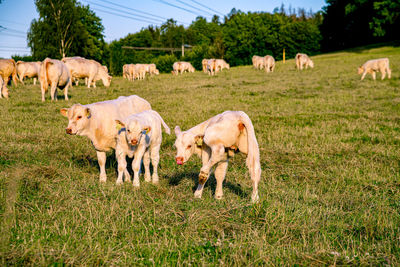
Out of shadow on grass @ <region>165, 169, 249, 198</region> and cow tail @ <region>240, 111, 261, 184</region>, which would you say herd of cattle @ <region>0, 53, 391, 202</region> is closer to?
cow tail @ <region>240, 111, 261, 184</region>

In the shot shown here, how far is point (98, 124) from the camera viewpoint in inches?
231

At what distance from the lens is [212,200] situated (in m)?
4.52

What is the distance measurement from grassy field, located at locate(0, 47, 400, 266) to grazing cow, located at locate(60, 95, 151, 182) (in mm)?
527

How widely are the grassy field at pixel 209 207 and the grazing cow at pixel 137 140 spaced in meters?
0.36

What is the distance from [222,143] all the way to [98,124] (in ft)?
8.48

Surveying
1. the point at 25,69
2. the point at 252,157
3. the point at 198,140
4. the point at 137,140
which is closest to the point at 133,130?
the point at 137,140

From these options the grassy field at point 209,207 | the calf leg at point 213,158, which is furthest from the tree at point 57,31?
the calf leg at point 213,158

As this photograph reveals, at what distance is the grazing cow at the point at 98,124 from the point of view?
5641mm

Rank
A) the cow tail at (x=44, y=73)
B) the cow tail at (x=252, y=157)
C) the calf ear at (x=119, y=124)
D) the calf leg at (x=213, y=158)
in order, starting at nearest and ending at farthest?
1. the cow tail at (x=252, y=157)
2. the calf leg at (x=213, y=158)
3. the calf ear at (x=119, y=124)
4. the cow tail at (x=44, y=73)

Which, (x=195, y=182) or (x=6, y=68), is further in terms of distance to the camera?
(x=6, y=68)

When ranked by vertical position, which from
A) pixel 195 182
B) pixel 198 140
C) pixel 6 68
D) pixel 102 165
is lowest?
pixel 195 182

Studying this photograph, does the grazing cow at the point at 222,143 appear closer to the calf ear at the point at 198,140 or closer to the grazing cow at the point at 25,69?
the calf ear at the point at 198,140

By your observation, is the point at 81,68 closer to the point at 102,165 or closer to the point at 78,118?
the point at 78,118

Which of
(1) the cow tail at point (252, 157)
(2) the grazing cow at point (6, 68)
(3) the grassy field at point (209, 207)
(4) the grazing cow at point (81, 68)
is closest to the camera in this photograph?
(3) the grassy field at point (209, 207)
